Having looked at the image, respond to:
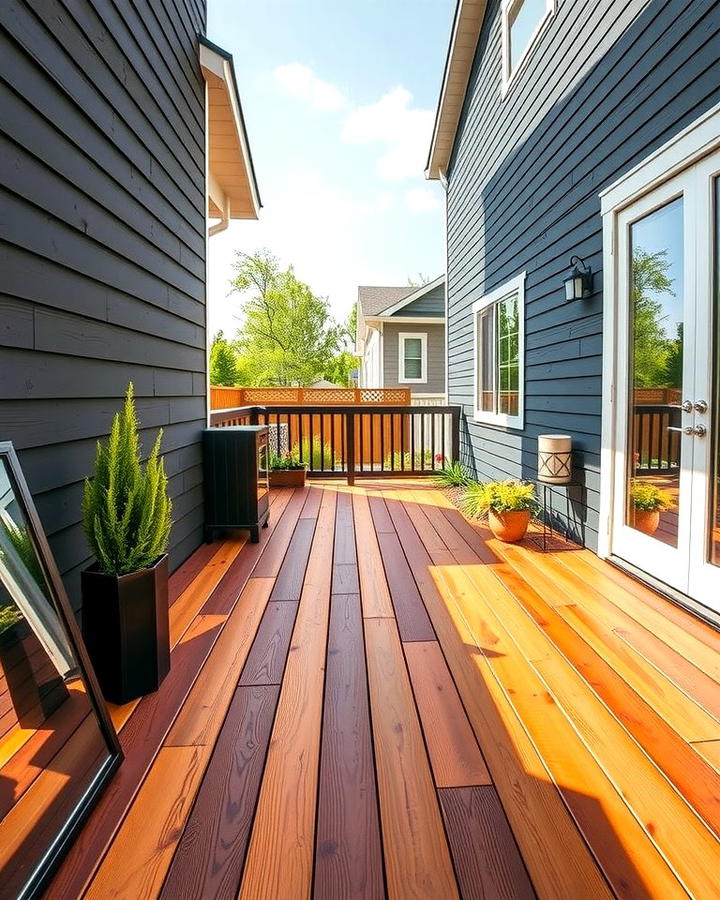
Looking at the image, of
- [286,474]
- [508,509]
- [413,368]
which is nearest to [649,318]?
[508,509]

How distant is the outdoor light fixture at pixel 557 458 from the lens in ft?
11.6

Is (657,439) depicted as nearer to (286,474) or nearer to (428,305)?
(286,474)

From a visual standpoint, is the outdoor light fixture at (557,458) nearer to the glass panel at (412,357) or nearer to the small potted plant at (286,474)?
the small potted plant at (286,474)

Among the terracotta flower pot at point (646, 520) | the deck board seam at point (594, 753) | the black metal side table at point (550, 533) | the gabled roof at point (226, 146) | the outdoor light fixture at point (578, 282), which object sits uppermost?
the gabled roof at point (226, 146)

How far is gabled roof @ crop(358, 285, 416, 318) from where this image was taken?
14.0 m

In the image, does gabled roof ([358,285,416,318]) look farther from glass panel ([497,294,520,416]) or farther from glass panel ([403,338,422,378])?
glass panel ([497,294,520,416])

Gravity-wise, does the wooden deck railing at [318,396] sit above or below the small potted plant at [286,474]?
above

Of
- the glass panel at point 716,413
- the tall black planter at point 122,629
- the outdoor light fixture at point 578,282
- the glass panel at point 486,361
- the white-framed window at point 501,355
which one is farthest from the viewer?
the glass panel at point 486,361

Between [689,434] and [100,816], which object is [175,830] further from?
[689,434]

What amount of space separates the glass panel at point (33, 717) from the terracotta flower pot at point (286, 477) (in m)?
4.97

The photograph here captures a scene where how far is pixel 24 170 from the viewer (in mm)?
1624

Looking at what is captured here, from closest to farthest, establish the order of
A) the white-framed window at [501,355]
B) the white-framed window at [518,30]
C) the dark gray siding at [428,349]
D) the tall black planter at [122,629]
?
the tall black planter at [122,629]
the white-framed window at [518,30]
the white-framed window at [501,355]
the dark gray siding at [428,349]

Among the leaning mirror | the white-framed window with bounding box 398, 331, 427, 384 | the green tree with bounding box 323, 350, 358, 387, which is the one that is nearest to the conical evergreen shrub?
the leaning mirror

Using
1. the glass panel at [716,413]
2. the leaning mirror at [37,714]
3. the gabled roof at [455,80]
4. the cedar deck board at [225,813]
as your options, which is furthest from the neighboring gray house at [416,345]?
the leaning mirror at [37,714]
